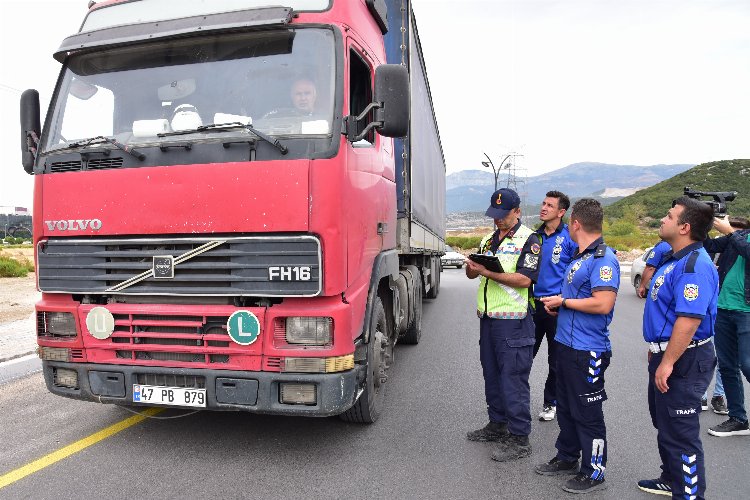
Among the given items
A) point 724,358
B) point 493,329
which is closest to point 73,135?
point 493,329

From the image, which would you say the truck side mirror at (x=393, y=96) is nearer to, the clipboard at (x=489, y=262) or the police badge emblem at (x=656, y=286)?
the clipboard at (x=489, y=262)

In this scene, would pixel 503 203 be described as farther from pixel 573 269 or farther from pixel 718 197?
pixel 718 197

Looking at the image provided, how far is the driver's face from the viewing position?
129 inches

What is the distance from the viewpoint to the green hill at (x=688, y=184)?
59.8 meters

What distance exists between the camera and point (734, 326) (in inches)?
159

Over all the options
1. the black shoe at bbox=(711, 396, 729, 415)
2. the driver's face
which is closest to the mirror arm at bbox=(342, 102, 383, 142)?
the driver's face

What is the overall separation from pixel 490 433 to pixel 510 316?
90cm

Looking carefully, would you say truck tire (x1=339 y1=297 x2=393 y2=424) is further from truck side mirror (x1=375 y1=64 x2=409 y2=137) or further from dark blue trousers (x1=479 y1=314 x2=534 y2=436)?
truck side mirror (x1=375 y1=64 x2=409 y2=137)

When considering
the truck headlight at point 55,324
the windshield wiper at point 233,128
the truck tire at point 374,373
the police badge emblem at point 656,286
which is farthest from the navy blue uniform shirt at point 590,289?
the truck headlight at point 55,324

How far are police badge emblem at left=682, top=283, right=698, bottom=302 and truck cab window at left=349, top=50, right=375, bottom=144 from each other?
6.67ft

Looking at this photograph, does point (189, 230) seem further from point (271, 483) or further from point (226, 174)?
point (271, 483)

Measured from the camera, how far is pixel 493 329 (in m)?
3.72

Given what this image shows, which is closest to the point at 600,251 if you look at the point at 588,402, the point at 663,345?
the point at 663,345

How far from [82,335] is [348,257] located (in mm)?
1774
